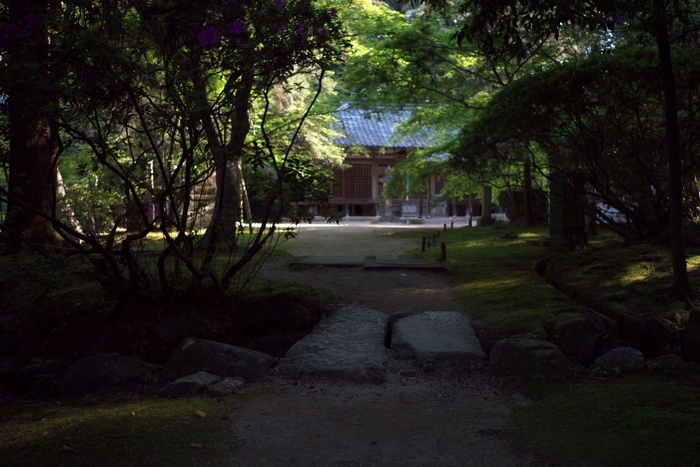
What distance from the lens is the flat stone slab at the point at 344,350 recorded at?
4066 millimetres

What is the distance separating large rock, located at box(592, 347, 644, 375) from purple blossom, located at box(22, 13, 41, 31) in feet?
15.6

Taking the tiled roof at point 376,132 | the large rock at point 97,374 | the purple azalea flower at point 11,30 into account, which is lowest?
the large rock at point 97,374

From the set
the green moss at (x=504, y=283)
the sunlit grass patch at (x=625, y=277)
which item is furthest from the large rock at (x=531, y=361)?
the sunlit grass patch at (x=625, y=277)

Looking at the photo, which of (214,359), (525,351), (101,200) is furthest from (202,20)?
(101,200)

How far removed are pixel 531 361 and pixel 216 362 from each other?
2.25 m

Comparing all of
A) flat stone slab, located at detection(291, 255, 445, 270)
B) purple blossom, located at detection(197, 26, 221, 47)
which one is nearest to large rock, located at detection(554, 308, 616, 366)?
purple blossom, located at detection(197, 26, 221, 47)

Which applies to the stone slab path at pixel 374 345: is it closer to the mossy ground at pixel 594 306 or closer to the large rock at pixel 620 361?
the mossy ground at pixel 594 306

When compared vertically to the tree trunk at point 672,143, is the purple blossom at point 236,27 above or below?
above

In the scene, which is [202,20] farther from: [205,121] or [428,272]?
[428,272]

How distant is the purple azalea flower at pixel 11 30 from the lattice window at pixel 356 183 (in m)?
22.0

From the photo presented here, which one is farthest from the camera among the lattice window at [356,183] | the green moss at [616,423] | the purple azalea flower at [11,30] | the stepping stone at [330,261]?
the lattice window at [356,183]

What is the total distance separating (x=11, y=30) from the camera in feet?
13.0

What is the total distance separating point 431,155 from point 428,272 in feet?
27.4

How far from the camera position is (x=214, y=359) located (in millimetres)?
4074
